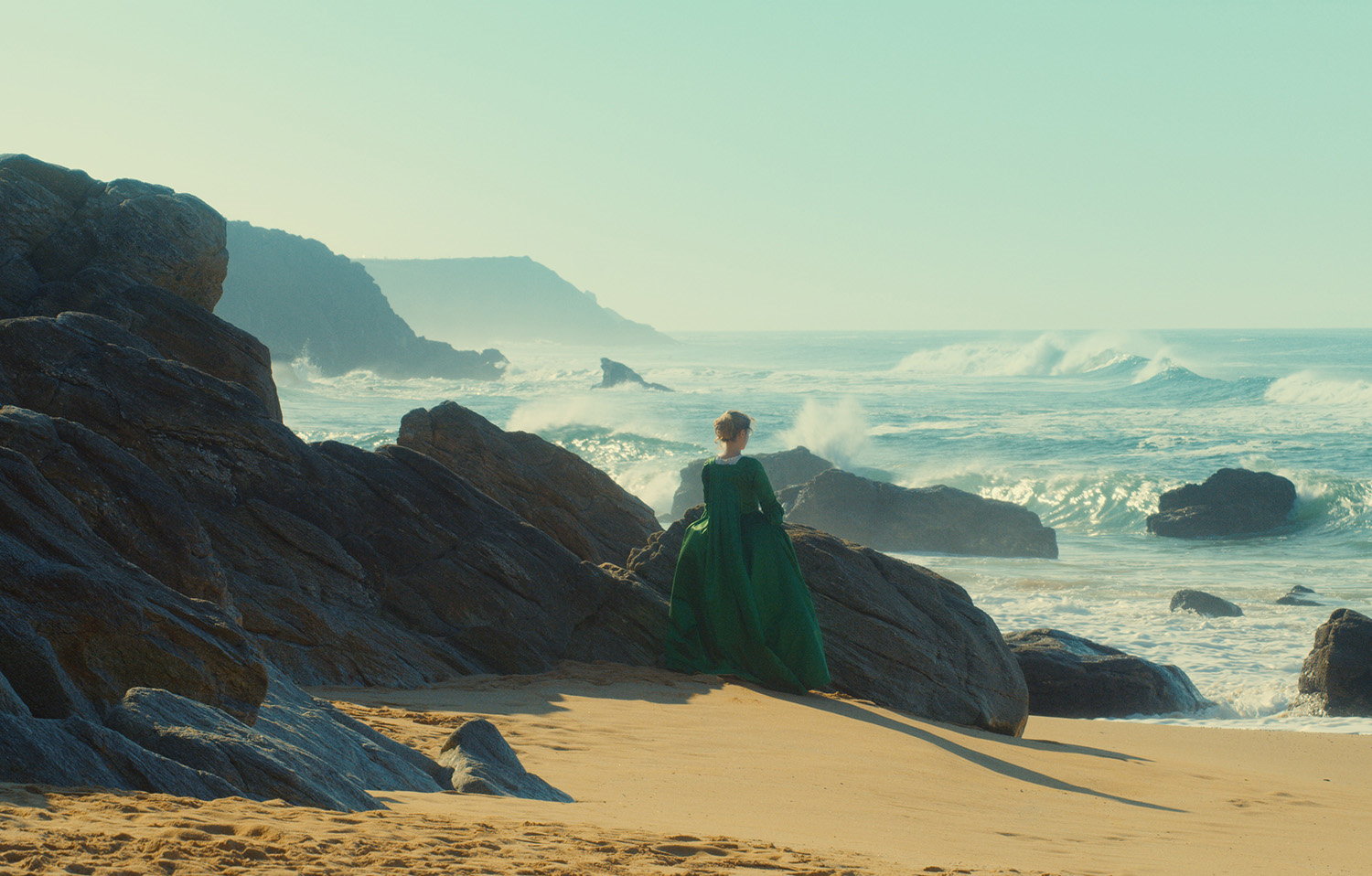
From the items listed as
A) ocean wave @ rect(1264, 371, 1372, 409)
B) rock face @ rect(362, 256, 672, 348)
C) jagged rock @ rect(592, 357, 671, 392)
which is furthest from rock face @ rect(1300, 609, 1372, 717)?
rock face @ rect(362, 256, 672, 348)

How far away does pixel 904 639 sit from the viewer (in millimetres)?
8094

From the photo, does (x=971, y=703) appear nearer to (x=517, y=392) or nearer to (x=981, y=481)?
(x=981, y=481)

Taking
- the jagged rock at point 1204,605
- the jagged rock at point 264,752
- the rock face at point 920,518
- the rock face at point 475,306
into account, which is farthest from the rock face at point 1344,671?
the rock face at point 475,306

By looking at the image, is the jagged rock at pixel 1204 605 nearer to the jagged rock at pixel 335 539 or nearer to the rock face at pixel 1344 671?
the rock face at pixel 1344 671

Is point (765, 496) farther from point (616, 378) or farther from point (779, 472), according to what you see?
point (616, 378)

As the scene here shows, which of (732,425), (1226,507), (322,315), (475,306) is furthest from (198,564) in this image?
(475,306)

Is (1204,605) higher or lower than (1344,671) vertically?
lower

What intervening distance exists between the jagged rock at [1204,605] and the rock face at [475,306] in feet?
556

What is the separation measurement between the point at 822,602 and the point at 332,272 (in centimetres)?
10250

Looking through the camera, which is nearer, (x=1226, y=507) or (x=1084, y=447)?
(x=1226, y=507)

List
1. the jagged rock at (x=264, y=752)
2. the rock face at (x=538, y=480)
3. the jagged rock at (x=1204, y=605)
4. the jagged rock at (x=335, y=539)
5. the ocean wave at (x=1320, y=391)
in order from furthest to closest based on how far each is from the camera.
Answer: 1. the ocean wave at (x=1320, y=391)
2. the jagged rock at (x=1204, y=605)
3. the rock face at (x=538, y=480)
4. the jagged rock at (x=335, y=539)
5. the jagged rock at (x=264, y=752)

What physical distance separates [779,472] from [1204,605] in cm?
1358

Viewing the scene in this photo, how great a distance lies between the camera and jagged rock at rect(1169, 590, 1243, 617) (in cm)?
1499

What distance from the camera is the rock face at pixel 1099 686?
10492mm
